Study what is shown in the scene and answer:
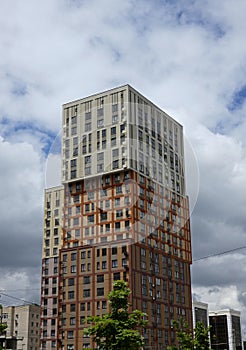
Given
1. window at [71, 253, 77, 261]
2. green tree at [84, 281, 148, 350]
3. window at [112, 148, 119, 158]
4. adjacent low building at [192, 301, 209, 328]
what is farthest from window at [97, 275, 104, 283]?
green tree at [84, 281, 148, 350]

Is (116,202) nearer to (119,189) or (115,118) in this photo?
(119,189)

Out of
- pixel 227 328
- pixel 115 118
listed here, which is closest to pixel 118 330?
pixel 115 118

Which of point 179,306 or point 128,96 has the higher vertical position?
point 128,96

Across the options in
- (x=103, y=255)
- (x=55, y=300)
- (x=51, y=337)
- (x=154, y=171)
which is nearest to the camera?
(x=154, y=171)

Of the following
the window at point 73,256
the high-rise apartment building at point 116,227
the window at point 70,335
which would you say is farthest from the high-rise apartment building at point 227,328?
the window at point 73,256

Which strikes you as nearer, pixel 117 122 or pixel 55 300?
pixel 117 122

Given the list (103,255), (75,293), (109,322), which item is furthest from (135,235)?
(109,322)

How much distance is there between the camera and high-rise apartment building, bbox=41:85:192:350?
236 feet

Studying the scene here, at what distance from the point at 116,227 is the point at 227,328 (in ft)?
210

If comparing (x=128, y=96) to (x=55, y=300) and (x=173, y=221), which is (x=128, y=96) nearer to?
(x=173, y=221)

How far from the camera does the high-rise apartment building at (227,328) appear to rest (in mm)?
123438

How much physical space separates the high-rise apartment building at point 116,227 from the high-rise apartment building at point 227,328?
42772 millimetres

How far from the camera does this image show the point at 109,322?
26.2 meters

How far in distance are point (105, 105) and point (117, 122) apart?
427 cm
